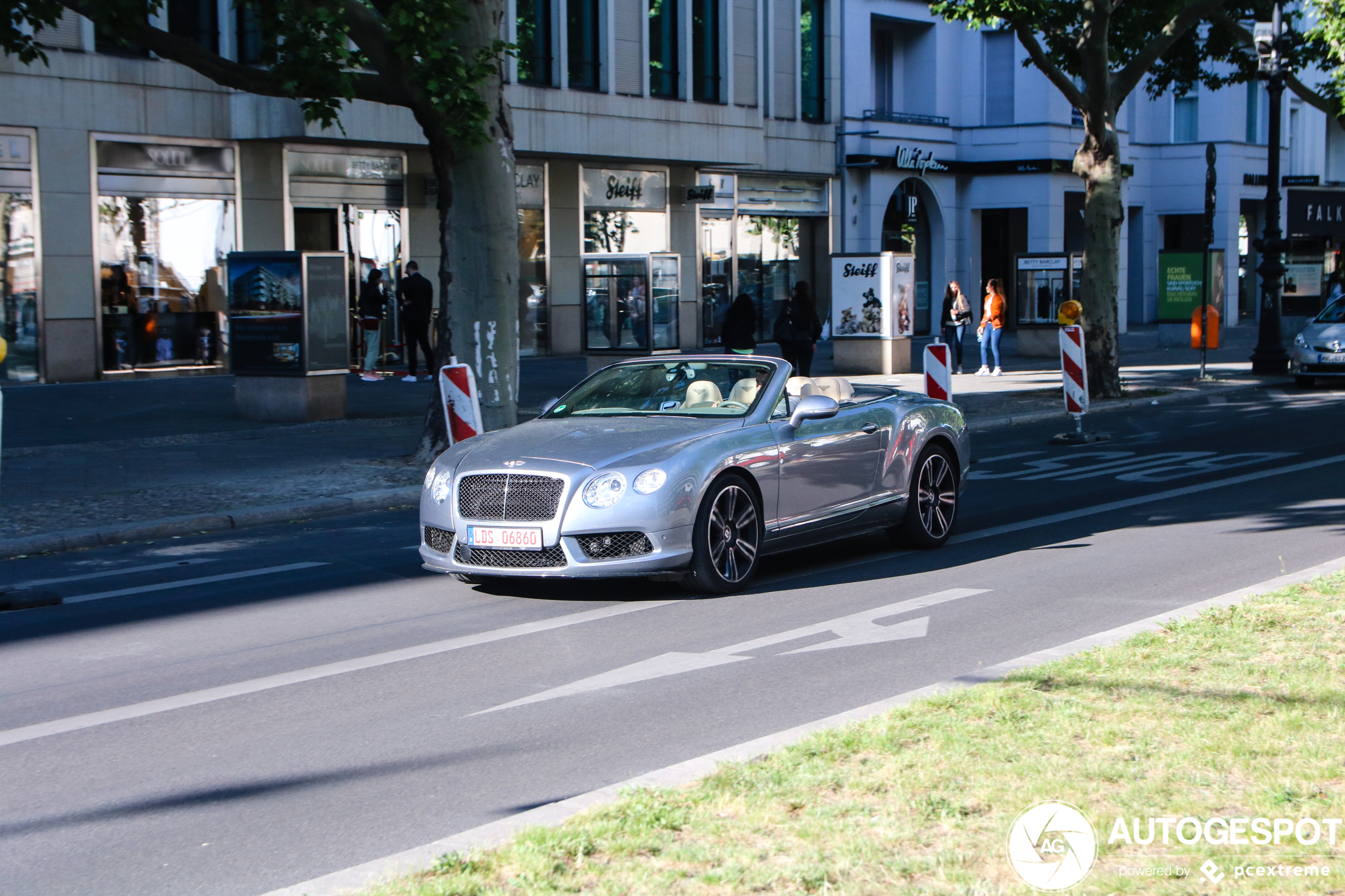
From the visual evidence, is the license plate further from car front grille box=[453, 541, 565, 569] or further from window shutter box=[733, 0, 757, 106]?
window shutter box=[733, 0, 757, 106]

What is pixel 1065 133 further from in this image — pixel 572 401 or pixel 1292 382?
pixel 572 401

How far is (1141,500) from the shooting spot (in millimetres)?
12578

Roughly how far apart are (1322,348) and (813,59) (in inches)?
653

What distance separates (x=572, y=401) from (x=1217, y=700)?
508cm

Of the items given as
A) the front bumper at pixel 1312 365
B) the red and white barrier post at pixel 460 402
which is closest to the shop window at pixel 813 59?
the front bumper at pixel 1312 365

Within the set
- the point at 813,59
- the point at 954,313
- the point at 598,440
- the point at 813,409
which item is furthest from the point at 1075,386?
the point at 813,59

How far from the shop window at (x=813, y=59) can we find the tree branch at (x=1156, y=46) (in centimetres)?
1546

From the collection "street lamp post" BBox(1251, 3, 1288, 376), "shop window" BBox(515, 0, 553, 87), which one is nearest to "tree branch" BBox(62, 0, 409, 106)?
"shop window" BBox(515, 0, 553, 87)

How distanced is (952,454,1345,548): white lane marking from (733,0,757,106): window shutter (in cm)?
2071

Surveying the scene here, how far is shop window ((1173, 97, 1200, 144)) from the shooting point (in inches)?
1897

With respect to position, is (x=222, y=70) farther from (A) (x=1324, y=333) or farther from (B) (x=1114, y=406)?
(A) (x=1324, y=333)

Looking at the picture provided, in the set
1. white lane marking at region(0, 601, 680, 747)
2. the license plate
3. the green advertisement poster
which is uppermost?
the green advertisement poster

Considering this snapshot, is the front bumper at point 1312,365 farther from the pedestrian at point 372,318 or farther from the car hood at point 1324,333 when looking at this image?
the pedestrian at point 372,318

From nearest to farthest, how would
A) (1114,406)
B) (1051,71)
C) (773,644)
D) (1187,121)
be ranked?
(773,644)
(1114,406)
(1051,71)
(1187,121)
